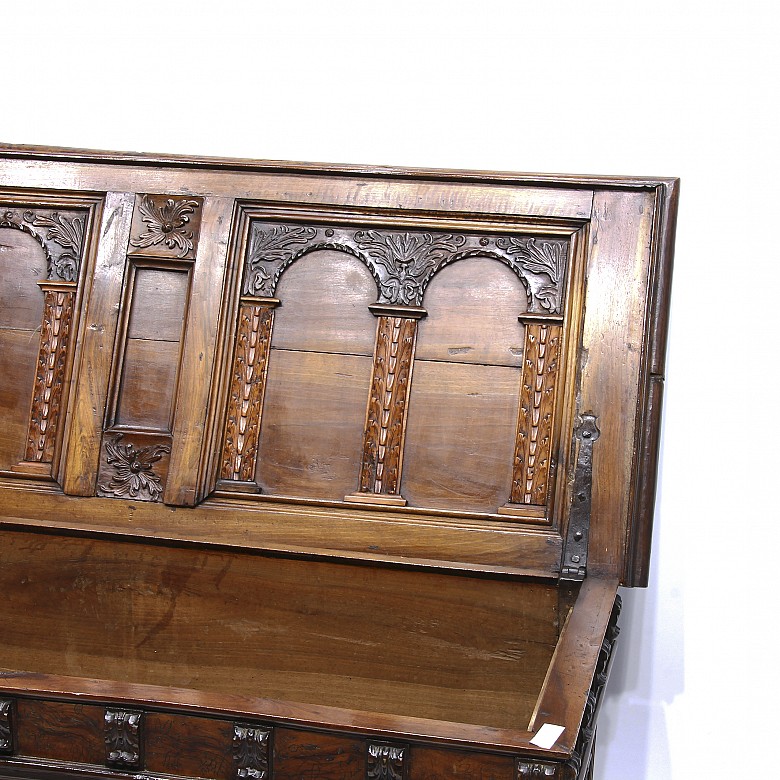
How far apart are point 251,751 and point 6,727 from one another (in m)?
0.37

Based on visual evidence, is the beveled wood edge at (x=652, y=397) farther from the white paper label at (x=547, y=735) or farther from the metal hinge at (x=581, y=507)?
the white paper label at (x=547, y=735)

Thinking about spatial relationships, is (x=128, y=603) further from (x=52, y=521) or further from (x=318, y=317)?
(x=318, y=317)

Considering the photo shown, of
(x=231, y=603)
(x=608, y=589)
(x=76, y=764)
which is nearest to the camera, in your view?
(x=76, y=764)

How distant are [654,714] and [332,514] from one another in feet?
3.10

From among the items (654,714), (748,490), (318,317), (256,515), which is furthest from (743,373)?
(256,515)

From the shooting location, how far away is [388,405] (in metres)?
2.33

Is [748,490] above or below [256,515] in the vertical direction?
above

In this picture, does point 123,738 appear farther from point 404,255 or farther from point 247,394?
point 404,255

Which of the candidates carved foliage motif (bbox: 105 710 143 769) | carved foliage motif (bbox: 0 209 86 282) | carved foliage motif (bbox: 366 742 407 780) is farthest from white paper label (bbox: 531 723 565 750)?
carved foliage motif (bbox: 0 209 86 282)

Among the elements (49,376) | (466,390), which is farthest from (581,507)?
(49,376)

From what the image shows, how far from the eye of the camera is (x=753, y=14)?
246 centimetres

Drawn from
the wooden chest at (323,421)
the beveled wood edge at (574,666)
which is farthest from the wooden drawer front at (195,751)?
the wooden chest at (323,421)

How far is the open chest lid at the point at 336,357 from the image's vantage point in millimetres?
2230

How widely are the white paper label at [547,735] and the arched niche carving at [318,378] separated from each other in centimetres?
109
